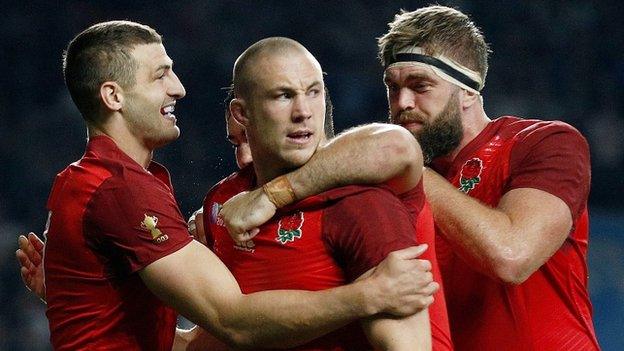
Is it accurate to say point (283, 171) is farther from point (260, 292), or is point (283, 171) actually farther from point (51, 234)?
point (51, 234)

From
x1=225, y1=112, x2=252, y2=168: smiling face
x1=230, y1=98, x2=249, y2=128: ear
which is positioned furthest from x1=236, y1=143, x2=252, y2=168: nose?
x1=230, y1=98, x2=249, y2=128: ear

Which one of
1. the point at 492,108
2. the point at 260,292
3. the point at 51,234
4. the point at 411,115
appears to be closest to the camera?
the point at 260,292

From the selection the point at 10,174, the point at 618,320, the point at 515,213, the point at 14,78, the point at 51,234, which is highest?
the point at 51,234

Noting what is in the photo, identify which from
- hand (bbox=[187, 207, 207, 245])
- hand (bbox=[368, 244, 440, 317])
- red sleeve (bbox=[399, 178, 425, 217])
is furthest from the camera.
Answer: hand (bbox=[187, 207, 207, 245])

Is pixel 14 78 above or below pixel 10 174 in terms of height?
above

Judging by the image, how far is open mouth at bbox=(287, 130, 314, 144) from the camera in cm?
285

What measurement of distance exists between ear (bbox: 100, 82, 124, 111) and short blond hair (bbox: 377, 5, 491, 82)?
964 mm

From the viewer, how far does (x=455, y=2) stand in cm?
838

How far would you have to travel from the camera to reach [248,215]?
109 inches

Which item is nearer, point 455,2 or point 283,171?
point 283,171

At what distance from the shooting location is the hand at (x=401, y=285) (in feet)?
8.54

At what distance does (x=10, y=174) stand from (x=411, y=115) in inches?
182

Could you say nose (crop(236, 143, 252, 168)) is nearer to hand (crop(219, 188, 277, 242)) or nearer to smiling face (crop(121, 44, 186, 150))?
smiling face (crop(121, 44, 186, 150))

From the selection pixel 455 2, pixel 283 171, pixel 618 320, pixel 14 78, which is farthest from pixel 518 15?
pixel 283 171
